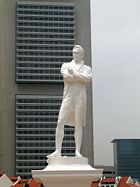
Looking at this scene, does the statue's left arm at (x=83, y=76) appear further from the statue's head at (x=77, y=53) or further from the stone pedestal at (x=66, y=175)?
the stone pedestal at (x=66, y=175)

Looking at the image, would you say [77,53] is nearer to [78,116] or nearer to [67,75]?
[67,75]

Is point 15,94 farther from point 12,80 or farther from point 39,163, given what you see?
point 39,163

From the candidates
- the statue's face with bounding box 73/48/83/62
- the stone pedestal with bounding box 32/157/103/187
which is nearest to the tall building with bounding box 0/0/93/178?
the statue's face with bounding box 73/48/83/62

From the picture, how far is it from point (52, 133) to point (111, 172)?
14.1m

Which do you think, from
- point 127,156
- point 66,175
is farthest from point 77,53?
point 127,156

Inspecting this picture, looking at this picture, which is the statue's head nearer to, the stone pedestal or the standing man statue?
the standing man statue

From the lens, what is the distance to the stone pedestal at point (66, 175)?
1023cm

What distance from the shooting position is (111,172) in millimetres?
70812

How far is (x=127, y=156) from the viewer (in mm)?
77750

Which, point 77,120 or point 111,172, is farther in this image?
point 111,172

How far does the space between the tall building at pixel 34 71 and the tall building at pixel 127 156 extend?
14234 millimetres

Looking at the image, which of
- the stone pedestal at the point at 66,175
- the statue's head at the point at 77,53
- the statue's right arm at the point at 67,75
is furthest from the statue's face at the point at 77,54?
the stone pedestal at the point at 66,175

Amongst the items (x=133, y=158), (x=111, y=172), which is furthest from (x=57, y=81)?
(x=133, y=158)

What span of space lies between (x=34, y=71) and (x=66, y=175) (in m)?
53.3
